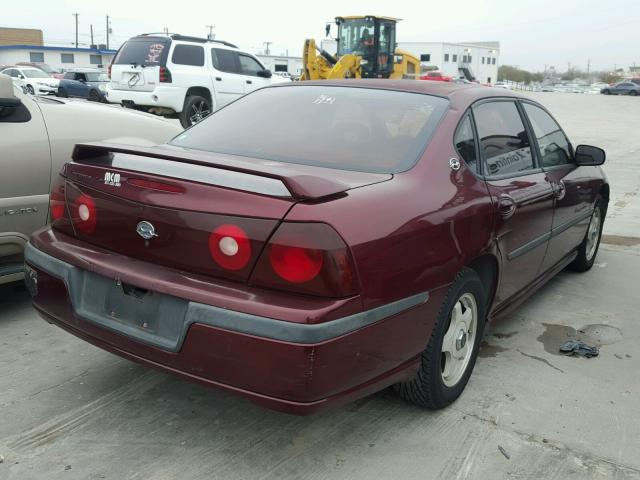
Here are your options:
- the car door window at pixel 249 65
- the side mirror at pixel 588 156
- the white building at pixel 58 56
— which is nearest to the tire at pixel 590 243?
the side mirror at pixel 588 156

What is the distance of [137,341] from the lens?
7.84 ft

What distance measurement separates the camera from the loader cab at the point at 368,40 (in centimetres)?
1956

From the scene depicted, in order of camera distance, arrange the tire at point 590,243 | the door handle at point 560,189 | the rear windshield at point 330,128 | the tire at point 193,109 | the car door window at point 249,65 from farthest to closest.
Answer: the car door window at point 249,65 → the tire at point 193,109 → the tire at point 590,243 → the door handle at point 560,189 → the rear windshield at point 330,128

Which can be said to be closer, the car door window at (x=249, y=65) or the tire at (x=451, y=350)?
the tire at (x=451, y=350)

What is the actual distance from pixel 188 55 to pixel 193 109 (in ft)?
3.75

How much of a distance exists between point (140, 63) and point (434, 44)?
76.8 m

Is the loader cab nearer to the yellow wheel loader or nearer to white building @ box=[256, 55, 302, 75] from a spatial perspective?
the yellow wheel loader

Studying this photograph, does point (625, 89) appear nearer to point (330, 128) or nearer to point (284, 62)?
point (284, 62)

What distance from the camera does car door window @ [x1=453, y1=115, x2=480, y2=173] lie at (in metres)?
2.98

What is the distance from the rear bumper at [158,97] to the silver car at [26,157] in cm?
916

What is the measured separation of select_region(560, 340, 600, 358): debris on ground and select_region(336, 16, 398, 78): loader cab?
16901mm

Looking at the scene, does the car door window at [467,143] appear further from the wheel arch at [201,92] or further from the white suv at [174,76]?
the wheel arch at [201,92]

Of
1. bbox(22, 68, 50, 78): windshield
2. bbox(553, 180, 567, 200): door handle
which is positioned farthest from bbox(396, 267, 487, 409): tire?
bbox(22, 68, 50, 78): windshield

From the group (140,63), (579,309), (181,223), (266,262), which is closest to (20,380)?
(181,223)
